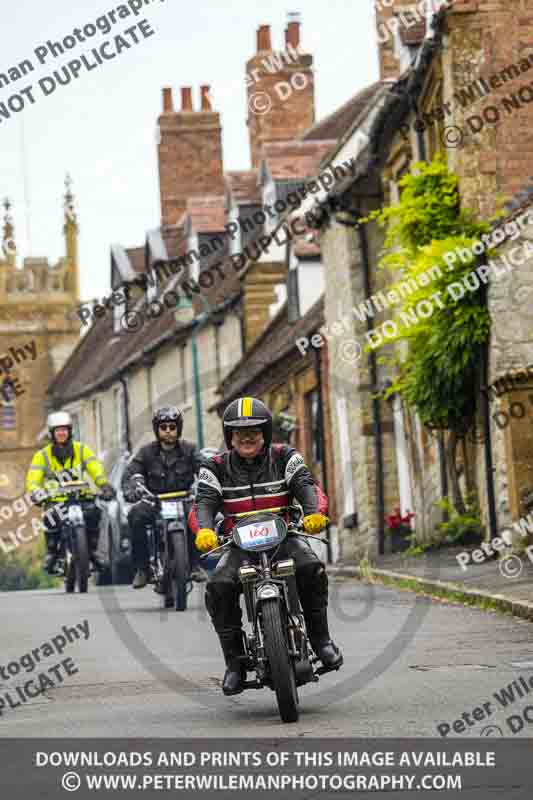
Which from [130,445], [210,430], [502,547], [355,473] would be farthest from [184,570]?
[130,445]

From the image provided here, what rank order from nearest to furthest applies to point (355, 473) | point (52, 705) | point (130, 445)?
point (52, 705) → point (355, 473) → point (130, 445)

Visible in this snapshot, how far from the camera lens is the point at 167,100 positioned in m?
51.6

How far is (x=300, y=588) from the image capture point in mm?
9430

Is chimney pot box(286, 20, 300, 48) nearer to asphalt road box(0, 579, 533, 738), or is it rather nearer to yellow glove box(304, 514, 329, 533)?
asphalt road box(0, 579, 533, 738)

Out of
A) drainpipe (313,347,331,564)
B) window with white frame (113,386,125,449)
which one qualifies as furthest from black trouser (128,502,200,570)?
window with white frame (113,386,125,449)

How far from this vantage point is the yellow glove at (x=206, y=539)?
9320 mm

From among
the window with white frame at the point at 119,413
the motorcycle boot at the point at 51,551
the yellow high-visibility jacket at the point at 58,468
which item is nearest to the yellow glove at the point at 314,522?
the yellow high-visibility jacket at the point at 58,468

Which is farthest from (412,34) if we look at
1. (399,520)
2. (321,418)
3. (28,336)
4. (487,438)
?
(28,336)

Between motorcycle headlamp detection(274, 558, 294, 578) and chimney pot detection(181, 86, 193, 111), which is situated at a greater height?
chimney pot detection(181, 86, 193, 111)

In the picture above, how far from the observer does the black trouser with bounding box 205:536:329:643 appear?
369 inches

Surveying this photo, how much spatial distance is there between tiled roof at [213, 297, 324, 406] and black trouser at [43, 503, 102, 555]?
12.2m

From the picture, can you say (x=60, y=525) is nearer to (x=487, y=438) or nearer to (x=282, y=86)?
(x=487, y=438)
